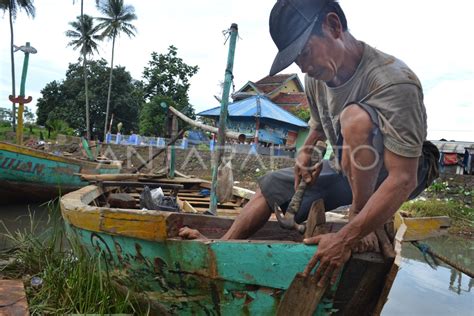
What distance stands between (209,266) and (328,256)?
0.53 meters

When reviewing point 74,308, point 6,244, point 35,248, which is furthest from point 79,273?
point 6,244

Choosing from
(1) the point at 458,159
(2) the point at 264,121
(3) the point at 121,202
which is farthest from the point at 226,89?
(2) the point at 264,121

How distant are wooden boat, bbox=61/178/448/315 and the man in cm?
9

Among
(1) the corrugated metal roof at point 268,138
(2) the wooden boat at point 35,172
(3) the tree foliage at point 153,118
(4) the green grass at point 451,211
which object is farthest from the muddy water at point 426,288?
(3) the tree foliage at point 153,118

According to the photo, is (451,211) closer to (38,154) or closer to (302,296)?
(38,154)

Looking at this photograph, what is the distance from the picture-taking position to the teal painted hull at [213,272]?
1.47 meters

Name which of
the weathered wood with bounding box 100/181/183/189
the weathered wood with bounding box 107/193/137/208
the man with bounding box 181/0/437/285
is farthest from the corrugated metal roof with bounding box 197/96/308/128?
the man with bounding box 181/0/437/285

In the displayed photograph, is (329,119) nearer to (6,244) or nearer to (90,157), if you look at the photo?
(6,244)

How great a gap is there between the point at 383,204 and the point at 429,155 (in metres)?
0.45

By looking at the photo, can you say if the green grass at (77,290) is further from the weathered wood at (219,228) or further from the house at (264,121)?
the house at (264,121)

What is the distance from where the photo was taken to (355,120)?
4.23 ft

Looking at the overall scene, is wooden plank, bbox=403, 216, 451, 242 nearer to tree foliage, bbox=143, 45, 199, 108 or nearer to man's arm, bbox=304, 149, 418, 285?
man's arm, bbox=304, 149, 418, 285

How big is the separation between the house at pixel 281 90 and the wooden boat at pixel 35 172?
14.4 m

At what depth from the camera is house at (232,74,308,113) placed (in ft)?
70.3
